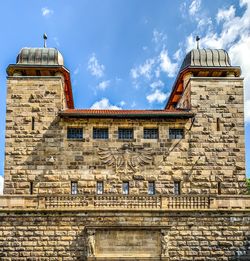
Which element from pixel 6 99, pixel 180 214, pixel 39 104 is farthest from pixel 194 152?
pixel 6 99

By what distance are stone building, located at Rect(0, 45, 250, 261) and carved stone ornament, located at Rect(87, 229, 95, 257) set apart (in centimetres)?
6

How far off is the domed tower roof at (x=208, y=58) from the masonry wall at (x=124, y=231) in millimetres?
8967

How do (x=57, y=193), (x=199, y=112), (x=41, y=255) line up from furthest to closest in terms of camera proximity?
(x=199, y=112) → (x=57, y=193) → (x=41, y=255)

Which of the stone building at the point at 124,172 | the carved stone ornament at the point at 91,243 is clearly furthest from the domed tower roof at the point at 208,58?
the carved stone ornament at the point at 91,243

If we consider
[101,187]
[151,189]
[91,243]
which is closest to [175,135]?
[151,189]

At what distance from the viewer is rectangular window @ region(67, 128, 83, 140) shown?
26439 millimetres

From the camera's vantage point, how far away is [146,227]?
22.8 meters

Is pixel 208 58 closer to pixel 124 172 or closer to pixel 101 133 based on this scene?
pixel 101 133

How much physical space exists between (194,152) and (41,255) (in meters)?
9.66

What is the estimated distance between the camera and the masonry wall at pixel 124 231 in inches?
893

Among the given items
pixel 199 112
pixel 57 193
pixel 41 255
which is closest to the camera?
pixel 41 255

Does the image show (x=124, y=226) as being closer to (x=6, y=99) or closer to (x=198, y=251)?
(x=198, y=251)

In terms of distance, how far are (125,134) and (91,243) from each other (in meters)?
Result: 6.76

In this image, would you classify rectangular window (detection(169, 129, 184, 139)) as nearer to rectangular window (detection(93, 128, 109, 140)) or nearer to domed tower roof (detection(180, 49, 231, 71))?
rectangular window (detection(93, 128, 109, 140))
